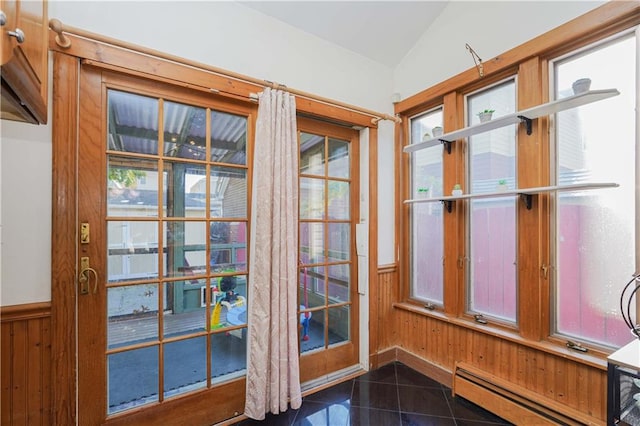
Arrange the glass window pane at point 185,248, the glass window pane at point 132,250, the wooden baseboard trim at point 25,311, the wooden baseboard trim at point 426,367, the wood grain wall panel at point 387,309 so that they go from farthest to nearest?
the wood grain wall panel at point 387,309
the wooden baseboard trim at point 426,367
the glass window pane at point 185,248
the glass window pane at point 132,250
the wooden baseboard trim at point 25,311

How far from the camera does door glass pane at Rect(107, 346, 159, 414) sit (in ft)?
5.20

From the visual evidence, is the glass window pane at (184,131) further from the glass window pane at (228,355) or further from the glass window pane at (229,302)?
the glass window pane at (228,355)

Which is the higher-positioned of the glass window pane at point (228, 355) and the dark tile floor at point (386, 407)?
the glass window pane at point (228, 355)

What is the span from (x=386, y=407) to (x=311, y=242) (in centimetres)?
127

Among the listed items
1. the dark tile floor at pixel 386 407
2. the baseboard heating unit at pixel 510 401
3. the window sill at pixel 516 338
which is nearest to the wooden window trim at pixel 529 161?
the window sill at pixel 516 338

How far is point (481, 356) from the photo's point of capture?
203 centimetres

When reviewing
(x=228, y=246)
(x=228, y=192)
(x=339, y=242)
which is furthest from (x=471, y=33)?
(x=228, y=246)

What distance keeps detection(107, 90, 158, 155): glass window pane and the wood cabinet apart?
1.94ft

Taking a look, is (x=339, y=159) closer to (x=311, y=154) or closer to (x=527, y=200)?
(x=311, y=154)

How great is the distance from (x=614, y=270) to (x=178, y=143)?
2605 mm

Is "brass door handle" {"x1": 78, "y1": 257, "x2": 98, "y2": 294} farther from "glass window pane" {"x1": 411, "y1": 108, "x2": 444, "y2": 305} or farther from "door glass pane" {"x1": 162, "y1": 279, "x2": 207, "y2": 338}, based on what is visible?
"glass window pane" {"x1": 411, "y1": 108, "x2": 444, "y2": 305}

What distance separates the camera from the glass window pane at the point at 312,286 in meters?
2.27

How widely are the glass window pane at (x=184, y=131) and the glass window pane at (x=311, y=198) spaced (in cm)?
78

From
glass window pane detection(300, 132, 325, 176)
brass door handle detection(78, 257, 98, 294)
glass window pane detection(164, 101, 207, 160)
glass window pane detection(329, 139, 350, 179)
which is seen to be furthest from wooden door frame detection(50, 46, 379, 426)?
glass window pane detection(329, 139, 350, 179)
